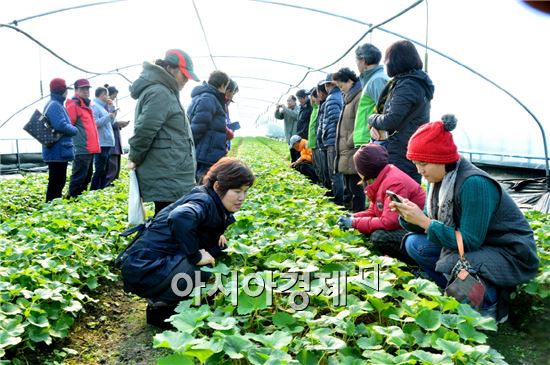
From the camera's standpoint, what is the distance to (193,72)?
3.82 m

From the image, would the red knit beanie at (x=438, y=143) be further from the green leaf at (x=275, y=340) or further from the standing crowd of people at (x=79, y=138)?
the standing crowd of people at (x=79, y=138)

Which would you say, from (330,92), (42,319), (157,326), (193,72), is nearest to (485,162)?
(330,92)

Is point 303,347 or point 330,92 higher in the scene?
point 330,92

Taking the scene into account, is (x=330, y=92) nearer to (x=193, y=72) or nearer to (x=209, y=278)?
(x=193, y=72)

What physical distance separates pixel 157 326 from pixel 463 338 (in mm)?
1760

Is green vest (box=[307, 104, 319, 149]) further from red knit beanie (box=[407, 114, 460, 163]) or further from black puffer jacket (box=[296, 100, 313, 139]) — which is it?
red knit beanie (box=[407, 114, 460, 163])

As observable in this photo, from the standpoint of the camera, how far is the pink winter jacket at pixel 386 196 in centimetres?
351

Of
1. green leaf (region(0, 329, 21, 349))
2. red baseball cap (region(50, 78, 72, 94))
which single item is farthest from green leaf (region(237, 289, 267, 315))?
red baseball cap (region(50, 78, 72, 94))

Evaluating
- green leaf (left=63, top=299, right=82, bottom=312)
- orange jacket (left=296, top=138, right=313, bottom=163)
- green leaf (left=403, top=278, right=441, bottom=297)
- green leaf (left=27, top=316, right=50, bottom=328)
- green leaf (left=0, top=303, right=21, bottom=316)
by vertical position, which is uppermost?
orange jacket (left=296, top=138, right=313, bottom=163)

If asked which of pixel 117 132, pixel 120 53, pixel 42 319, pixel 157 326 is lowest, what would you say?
pixel 157 326

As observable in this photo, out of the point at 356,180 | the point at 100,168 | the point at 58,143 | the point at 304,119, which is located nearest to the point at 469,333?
the point at 356,180

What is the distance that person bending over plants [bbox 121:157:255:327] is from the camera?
2.71 m

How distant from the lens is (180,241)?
2.70m

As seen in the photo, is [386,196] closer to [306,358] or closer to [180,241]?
[180,241]
